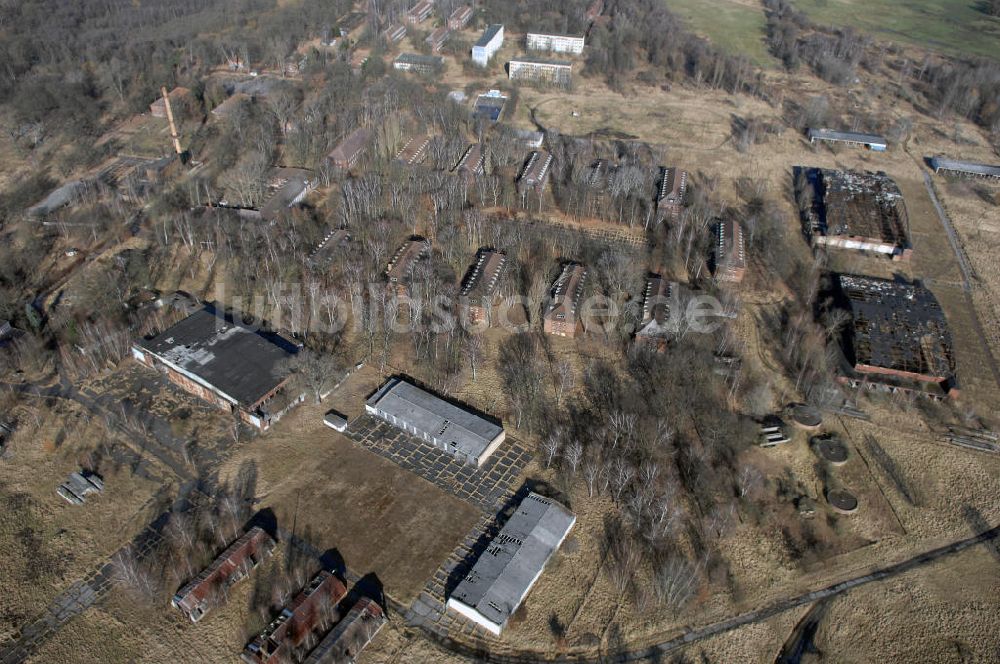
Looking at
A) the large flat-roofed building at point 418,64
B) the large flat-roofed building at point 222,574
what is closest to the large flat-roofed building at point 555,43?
the large flat-roofed building at point 418,64

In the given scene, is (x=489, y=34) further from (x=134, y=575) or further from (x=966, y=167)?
(x=134, y=575)

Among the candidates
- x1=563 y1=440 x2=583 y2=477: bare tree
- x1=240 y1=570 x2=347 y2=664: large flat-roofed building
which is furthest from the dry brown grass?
x1=563 y1=440 x2=583 y2=477: bare tree

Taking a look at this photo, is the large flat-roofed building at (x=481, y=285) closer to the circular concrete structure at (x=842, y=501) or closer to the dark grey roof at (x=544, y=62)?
the circular concrete structure at (x=842, y=501)

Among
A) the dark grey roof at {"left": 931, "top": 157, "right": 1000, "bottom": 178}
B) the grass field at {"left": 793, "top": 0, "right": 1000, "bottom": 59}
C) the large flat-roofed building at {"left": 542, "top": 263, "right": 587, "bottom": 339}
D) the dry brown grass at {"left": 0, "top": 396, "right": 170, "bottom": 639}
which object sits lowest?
the dry brown grass at {"left": 0, "top": 396, "right": 170, "bottom": 639}

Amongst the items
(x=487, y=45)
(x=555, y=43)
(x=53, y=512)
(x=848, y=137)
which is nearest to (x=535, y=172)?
(x=487, y=45)

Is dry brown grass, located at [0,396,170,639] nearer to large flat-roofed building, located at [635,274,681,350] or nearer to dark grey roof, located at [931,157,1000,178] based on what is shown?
large flat-roofed building, located at [635,274,681,350]

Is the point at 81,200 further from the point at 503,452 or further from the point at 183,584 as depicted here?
the point at 503,452
